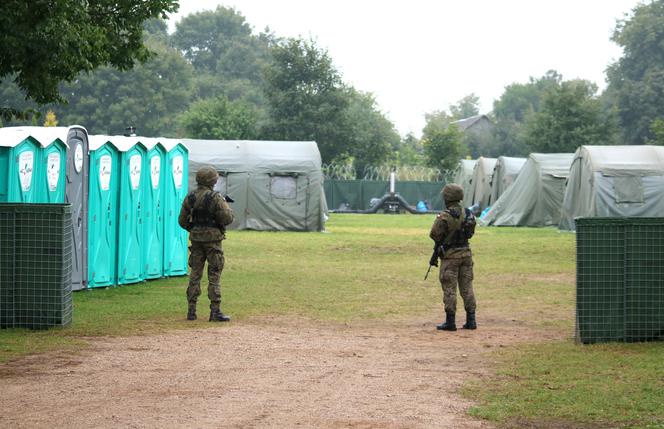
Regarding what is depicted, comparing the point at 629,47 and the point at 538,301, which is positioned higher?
the point at 629,47

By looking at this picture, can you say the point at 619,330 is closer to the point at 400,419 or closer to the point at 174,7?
the point at 400,419

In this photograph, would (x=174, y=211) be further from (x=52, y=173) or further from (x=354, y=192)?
(x=354, y=192)

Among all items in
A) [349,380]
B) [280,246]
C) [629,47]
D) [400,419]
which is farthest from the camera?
[629,47]

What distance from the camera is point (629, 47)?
290ft

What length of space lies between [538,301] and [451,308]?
152 inches

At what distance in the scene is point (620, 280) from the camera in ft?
35.9

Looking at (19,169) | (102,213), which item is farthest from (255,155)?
(19,169)

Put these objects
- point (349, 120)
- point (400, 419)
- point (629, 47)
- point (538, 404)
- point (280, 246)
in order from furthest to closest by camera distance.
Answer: point (629, 47) < point (349, 120) < point (280, 246) < point (538, 404) < point (400, 419)

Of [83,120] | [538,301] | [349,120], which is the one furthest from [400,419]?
[83,120]

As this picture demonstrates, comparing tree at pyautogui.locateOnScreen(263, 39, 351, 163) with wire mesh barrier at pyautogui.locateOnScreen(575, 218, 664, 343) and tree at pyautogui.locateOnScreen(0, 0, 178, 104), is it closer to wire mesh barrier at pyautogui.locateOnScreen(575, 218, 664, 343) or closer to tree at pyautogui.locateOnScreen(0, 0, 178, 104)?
tree at pyautogui.locateOnScreen(0, 0, 178, 104)

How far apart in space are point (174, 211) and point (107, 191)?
2.54 m

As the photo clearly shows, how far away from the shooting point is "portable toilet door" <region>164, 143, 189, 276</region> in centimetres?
1927

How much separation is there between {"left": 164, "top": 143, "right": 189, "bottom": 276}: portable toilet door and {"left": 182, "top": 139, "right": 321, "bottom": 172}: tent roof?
59.7ft

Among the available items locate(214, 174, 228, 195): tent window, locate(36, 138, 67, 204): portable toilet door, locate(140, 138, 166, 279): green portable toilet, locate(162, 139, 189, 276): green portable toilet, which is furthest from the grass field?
locate(214, 174, 228, 195): tent window
